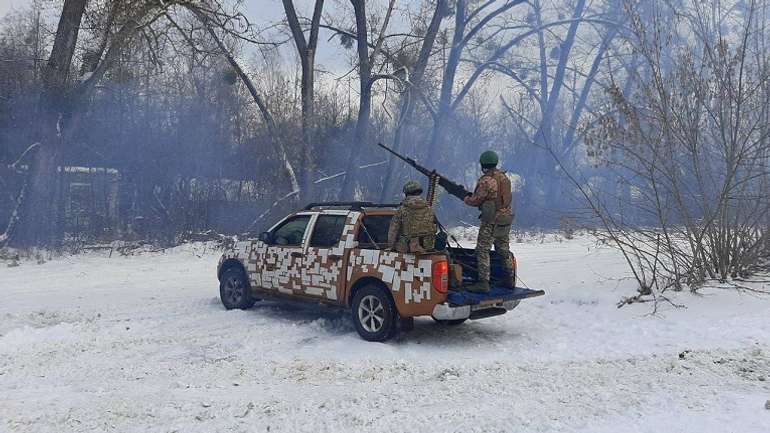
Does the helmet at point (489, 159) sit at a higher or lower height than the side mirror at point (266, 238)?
higher

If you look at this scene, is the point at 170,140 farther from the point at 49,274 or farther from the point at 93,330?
the point at 93,330

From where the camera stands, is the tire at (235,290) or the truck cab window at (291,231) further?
the tire at (235,290)

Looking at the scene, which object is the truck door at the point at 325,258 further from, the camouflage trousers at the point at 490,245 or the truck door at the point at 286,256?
the camouflage trousers at the point at 490,245

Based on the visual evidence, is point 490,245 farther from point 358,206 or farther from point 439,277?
point 358,206

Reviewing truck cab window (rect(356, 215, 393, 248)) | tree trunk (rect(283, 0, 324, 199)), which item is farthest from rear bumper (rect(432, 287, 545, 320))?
tree trunk (rect(283, 0, 324, 199))

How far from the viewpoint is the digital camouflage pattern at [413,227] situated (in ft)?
25.0

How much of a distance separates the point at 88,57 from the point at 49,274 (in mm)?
6275

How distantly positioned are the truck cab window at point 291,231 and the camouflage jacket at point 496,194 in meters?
2.16

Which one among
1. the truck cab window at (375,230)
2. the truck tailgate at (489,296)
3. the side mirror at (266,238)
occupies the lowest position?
the truck tailgate at (489,296)

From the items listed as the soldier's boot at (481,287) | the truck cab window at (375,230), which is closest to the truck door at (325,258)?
the truck cab window at (375,230)

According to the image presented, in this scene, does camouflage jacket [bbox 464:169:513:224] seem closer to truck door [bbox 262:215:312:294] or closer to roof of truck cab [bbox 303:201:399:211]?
roof of truck cab [bbox 303:201:399:211]

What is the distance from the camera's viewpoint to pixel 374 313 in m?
7.64

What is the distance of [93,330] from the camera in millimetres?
8242

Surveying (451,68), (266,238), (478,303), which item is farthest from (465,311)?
(451,68)
